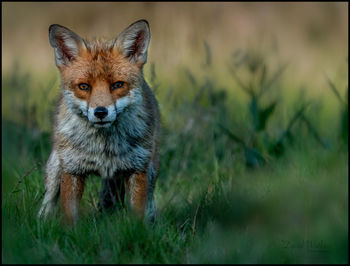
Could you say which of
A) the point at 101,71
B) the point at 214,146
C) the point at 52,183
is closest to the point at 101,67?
the point at 101,71

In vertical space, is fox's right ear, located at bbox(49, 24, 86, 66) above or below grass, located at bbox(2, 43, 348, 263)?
above

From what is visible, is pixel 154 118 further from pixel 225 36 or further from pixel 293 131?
pixel 225 36

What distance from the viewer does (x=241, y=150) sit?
5840 mm

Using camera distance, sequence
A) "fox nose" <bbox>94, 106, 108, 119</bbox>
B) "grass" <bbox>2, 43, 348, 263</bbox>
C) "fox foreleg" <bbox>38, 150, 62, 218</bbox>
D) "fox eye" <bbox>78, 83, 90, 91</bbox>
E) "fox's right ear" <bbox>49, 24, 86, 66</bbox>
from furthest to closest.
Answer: "fox foreleg" <bbox>38, 150, 62, 218</bbox> < "fox's right ear" <bbox>49, 24, 86, 66</bbox> < "fox eye" <bbox>78, 83, 90, 91</bbox> < "fox nose" <bbox>94, 106, 108, 119</bbox> < "grass" <bbox>2, 43, 348, 263</bbox>

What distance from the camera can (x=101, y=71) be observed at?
3.93 m

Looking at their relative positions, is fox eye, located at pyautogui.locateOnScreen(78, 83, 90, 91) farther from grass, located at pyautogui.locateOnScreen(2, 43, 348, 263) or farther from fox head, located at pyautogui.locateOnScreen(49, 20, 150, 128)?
grass, located at pyautogui.locateOnScreen(2, 43, 348, 263)

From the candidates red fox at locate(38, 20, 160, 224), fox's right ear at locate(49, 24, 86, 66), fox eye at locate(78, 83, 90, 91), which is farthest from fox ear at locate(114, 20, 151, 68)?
fox eye at locate(78, 83, 90, 91)

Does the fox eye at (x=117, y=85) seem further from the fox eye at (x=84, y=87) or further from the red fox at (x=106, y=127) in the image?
the fox eye at (x=84, y=87)

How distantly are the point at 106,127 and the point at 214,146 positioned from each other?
2018mm

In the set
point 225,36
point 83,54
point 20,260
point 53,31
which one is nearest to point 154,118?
point 83,54

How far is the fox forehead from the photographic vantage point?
393cm

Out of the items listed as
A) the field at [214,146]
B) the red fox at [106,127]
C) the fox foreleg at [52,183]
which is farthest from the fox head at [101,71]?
the field at [214,146]

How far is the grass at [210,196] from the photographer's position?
2621mm

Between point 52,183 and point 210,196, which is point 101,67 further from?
point 210,196
